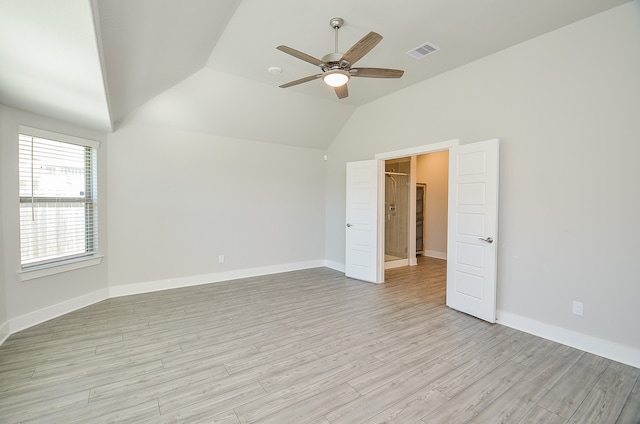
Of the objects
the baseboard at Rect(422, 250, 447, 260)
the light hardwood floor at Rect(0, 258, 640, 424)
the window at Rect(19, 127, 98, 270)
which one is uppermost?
the window at Rect(19, 127, 98, 270)

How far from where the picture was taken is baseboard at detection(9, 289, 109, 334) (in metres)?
3.04

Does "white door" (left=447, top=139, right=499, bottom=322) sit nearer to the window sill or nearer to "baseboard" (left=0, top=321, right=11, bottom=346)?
the window sill

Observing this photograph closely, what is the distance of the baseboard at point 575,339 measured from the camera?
247 centimetres

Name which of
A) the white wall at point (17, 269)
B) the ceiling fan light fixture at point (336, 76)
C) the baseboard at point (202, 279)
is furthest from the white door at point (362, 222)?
the white wall at point (17, 269)

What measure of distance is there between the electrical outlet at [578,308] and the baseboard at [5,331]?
586 cm

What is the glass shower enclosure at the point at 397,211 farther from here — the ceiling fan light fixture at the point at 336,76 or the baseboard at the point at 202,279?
the ceiling fan light fixture at the point at 336,76

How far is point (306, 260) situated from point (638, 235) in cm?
491

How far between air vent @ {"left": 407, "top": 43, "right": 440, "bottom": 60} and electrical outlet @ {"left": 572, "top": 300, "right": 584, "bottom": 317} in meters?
3.17

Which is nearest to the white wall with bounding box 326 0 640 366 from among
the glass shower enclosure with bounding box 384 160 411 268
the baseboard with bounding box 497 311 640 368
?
the baseboard with bounding box 497 311 640 368

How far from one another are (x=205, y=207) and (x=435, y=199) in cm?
595

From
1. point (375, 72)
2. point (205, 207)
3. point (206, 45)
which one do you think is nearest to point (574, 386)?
point (375, 72)

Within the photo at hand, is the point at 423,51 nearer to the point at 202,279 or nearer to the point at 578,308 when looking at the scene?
the point at 578,308

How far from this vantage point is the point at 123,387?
6.97ft

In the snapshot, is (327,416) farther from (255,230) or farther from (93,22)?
(255,230)
